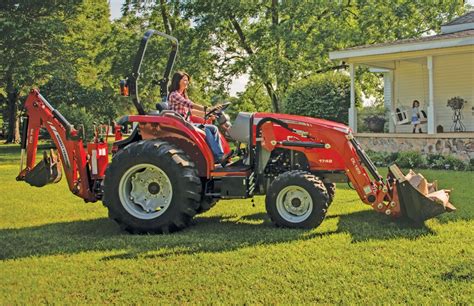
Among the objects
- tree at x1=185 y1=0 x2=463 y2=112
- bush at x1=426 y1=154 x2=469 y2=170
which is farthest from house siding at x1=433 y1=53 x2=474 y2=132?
tree at x1=185 y1=0 x2=463 y2=112

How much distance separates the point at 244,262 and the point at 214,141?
84.4 inches

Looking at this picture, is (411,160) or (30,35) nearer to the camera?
(411,160)

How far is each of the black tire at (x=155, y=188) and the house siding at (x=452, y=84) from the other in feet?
44.8

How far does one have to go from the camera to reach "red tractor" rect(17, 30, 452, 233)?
20.1ft

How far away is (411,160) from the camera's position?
1446cm

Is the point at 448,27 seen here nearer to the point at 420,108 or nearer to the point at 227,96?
the point at 420,108

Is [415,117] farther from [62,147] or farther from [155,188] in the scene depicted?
[62,147]

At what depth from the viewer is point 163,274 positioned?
4.59 metres

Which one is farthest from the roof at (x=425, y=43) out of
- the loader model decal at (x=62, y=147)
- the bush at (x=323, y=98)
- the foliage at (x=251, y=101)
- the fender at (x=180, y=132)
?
the foliage at (x=251, y=101)

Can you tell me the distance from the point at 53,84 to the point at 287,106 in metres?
18.9

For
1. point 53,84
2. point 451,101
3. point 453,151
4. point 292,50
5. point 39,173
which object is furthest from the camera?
point 53,84

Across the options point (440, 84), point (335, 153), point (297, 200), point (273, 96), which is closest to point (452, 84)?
point (440, 84)

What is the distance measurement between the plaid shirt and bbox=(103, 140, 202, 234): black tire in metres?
0.56

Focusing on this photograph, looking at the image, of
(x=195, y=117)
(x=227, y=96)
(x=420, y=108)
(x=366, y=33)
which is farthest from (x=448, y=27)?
(x=195, y=117)
